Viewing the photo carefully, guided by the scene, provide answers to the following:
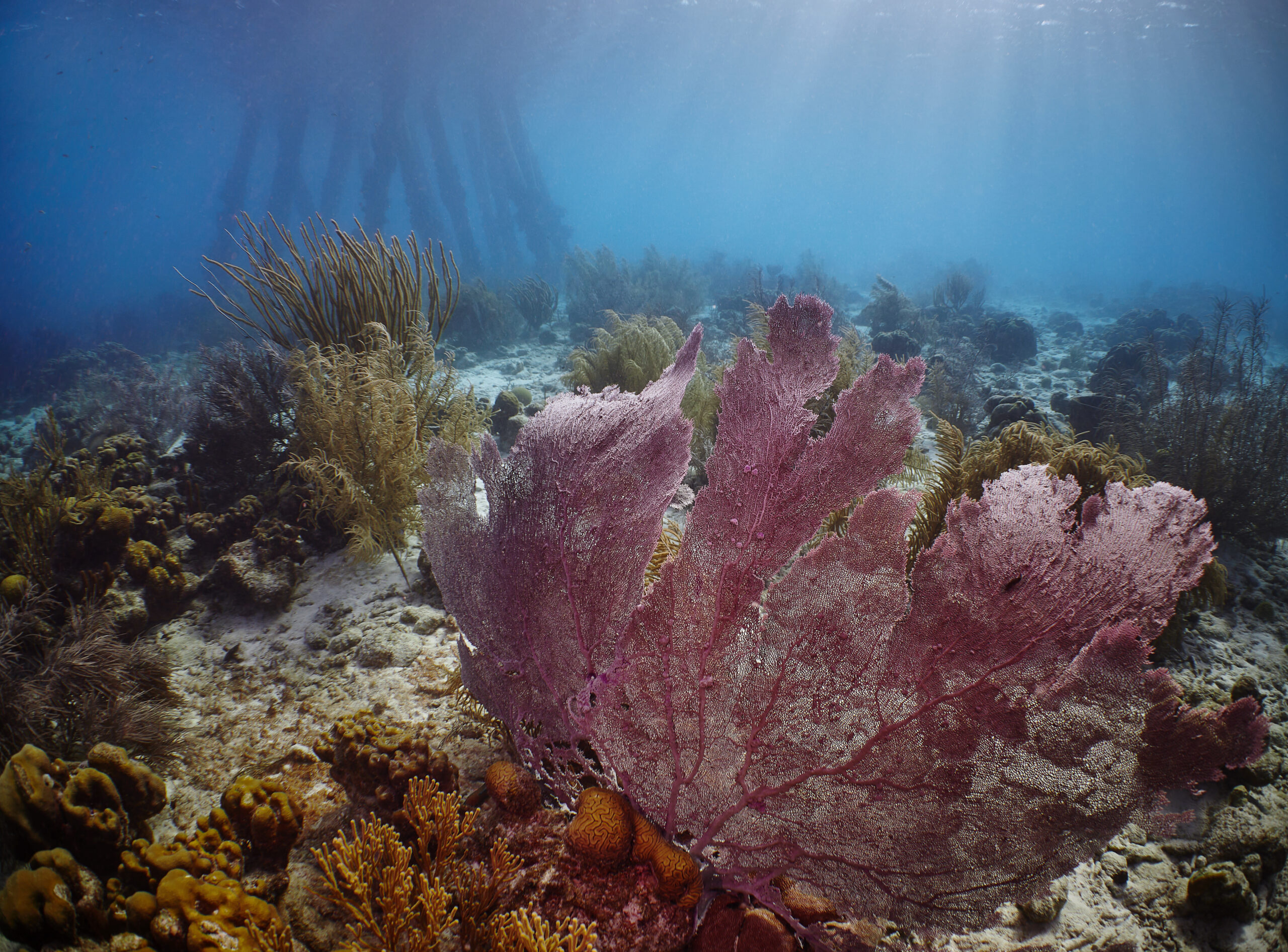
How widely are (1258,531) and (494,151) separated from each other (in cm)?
4285

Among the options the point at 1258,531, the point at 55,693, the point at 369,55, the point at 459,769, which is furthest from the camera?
the point at 369,55

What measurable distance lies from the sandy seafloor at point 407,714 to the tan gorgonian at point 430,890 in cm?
38

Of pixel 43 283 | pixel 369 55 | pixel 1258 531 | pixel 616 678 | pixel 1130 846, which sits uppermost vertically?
pixel 369 55

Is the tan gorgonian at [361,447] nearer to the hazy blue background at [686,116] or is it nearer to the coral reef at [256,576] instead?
the coral reef at [256,576]

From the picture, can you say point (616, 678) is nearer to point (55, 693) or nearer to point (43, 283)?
point (55, 693)

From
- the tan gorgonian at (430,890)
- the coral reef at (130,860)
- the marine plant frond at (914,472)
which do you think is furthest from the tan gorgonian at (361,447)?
the marine plant frond at (914,472)

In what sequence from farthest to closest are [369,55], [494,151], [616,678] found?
1. [494,151]
2. [369,55]
3. [616,678]

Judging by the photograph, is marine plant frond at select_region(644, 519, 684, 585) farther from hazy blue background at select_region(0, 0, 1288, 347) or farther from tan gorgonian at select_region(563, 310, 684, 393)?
hazy blue background at select_region(0, 0, 1288, 347)

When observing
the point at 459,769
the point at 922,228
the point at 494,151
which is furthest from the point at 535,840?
the point at 922,228

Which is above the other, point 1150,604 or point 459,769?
point 1150,604

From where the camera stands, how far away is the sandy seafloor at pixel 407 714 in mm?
1988

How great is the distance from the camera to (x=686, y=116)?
6838cm

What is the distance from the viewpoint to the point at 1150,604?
68.4 inches

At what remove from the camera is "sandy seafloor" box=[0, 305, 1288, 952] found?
6.52 feet
